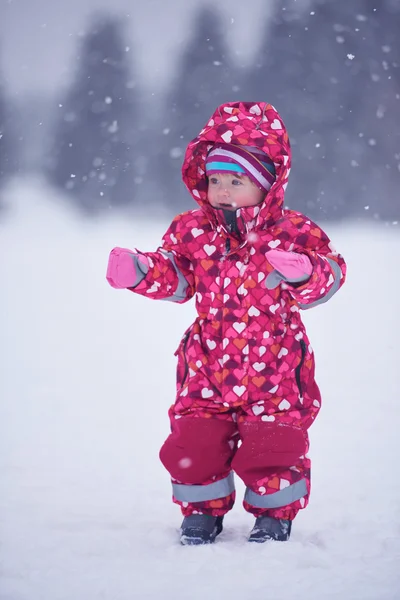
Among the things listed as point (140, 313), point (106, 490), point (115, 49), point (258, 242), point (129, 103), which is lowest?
point (106, 490)

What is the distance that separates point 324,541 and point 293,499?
0.12m

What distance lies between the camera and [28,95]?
738cm

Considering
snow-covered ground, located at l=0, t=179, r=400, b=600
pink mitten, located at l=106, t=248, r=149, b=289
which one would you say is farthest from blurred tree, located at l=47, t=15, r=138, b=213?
pink mitten, located at l=106, t=248, r=149, b=289

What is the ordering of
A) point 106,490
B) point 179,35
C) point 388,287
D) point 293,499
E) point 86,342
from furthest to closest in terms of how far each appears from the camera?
1. point 179,35
2. point 388,287
3. point 86,342
4. point 106,490
5. point 293,499

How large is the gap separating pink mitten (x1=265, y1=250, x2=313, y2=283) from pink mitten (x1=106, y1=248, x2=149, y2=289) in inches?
12.6

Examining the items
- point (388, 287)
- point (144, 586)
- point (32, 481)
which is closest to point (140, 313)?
point (388, 287)

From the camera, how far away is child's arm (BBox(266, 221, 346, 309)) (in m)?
1.62

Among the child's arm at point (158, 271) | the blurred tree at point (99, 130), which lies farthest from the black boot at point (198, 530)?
the blurred tree at point (99, 130)

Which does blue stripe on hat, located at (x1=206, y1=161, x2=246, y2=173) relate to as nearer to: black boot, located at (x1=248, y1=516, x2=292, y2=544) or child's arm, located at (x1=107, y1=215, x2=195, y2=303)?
child's arm, located at (x1=107, y1=215, x2=195, y2=303)

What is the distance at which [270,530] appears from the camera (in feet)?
5.84

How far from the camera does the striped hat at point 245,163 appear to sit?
5.91 ft

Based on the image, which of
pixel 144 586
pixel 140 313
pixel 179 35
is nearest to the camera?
pixel 144 586

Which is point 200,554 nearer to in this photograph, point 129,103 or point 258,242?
point 258,242

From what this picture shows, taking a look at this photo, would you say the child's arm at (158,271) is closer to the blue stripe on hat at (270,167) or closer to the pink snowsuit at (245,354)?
the pink snowsuit at (245,354)
